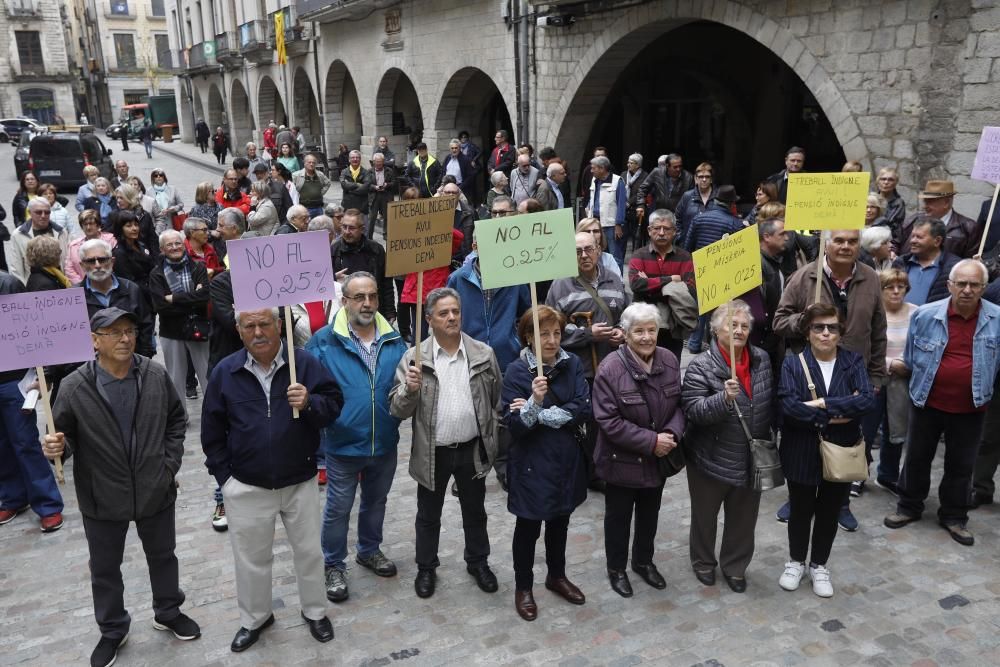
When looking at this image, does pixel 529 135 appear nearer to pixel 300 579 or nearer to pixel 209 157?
pixel 300 579

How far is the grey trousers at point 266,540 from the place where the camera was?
3.96 meters

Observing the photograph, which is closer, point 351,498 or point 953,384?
point 351,498

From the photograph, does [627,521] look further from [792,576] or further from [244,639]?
[244,639]

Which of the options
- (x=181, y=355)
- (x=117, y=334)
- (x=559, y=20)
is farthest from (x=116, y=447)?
(x=559, y=20)

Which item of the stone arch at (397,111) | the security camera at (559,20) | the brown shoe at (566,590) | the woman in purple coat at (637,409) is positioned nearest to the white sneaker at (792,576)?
the woman in purple coat at (637,409)

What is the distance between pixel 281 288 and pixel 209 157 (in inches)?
1345

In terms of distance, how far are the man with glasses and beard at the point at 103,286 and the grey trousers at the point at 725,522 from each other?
408 cm

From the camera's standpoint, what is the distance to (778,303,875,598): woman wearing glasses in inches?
167

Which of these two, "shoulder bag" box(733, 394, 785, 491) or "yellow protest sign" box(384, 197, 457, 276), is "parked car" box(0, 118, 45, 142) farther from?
"shoulder bag" box(733, 394, 785, 491)

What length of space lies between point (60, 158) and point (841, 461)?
82.8ft

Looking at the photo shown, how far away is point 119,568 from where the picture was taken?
404 centimetres

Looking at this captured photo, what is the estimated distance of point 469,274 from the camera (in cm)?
579

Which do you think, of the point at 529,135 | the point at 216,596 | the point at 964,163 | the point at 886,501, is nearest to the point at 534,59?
the point at 529,135

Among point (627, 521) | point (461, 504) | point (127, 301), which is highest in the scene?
point (127, 301)
